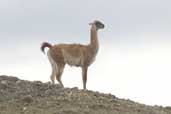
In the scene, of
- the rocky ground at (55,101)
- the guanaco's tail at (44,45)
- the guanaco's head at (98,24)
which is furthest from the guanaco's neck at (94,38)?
the rocky ground at (55,101)

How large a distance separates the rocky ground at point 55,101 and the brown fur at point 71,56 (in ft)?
9.60

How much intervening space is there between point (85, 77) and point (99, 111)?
5.26m

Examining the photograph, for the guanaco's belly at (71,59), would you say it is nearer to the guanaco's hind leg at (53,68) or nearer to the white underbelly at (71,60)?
the white underbelly at (71,60)

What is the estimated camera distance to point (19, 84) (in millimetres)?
20203

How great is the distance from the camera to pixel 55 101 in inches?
732

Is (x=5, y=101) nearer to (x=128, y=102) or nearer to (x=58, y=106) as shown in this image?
(x=58, y=106)

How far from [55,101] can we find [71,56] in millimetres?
5611

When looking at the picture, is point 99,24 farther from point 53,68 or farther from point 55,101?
point 55,101

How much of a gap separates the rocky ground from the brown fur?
2925mm

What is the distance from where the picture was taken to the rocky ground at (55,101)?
58.5 ft

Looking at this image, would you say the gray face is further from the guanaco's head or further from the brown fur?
the brown fur

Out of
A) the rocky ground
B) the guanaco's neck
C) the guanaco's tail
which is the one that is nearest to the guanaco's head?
the guanaco's neck

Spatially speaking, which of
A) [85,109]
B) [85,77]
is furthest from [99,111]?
[85,77]

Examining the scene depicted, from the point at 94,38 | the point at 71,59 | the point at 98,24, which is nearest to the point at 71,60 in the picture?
the point at 71,59
